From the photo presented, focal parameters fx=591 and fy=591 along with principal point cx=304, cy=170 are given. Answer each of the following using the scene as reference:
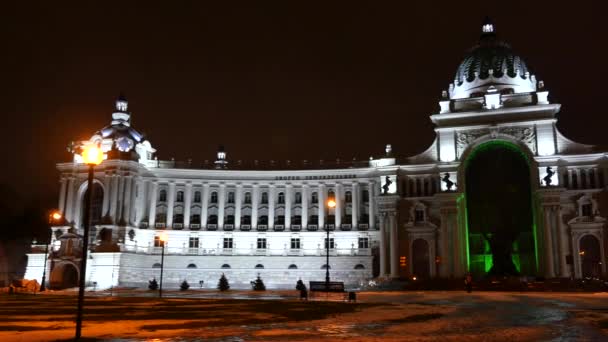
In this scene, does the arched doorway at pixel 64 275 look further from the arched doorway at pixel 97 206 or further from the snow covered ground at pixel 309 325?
the snow covered ground at pixel 309 325

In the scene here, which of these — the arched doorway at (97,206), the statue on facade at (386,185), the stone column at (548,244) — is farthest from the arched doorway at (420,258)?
the arched doorway at (97,206)

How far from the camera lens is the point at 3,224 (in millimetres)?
98000

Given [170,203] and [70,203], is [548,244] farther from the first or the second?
[70,203]

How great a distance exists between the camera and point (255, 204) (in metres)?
86.1

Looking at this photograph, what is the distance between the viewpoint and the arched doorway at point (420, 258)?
73.3m

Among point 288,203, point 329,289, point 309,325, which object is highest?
point 288,203

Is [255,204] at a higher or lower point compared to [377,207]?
higher

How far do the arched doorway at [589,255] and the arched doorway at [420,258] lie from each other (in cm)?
1747

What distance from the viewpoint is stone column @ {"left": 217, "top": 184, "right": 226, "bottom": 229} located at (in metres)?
85.8

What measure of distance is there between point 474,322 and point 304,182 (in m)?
64.0

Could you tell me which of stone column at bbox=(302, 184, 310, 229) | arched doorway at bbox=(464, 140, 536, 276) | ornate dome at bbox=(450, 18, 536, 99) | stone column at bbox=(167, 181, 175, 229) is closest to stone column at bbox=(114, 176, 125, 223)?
stone column at bbox=(167, 181, 175, 229)

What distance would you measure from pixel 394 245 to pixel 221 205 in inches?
1053

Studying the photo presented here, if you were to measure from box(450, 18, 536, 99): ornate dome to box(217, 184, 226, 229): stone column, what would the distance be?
36.3 metres

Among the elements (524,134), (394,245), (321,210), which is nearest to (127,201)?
(321,210)
